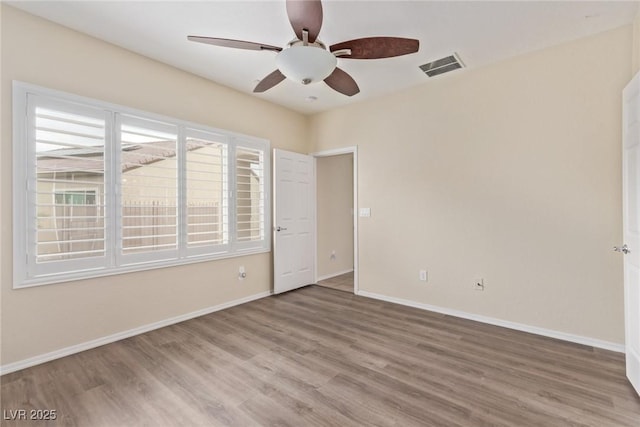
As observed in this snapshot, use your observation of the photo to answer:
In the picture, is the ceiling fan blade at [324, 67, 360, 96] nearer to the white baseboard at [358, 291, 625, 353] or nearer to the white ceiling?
the white ceiling

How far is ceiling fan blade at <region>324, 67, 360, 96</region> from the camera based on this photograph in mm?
2375

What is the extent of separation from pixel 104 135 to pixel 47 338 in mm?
1788

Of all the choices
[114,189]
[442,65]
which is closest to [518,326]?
[442,65]

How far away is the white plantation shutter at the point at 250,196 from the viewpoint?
3898 millimetres

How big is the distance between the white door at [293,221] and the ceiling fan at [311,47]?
2288mm

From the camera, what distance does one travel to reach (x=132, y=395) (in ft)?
6.48

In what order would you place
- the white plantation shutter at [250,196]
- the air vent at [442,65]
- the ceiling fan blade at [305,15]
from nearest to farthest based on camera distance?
1. the ceiling fan blade at [305,15]
2. the air vent at [442,65]
3. the white plantation shutter at [250,196]

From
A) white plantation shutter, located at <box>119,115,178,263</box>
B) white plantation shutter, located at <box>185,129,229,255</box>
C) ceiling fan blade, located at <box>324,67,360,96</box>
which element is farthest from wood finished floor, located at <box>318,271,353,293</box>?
ceiling fan blade, located at <box>324,67,360,96</box>

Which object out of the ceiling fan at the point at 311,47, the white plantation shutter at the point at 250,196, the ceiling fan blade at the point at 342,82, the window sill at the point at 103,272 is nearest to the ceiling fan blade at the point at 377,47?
the ceiling fan at the point at 311,47

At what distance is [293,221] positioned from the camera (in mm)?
4504

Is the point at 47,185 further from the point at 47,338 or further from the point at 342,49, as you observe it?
the point at 342,49

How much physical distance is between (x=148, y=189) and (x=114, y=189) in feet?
1.01

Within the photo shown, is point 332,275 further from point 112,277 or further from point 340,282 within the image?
point 112,277

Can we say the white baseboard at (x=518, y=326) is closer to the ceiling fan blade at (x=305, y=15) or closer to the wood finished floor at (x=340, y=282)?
the wood finished floor at (x=340, y=282)
